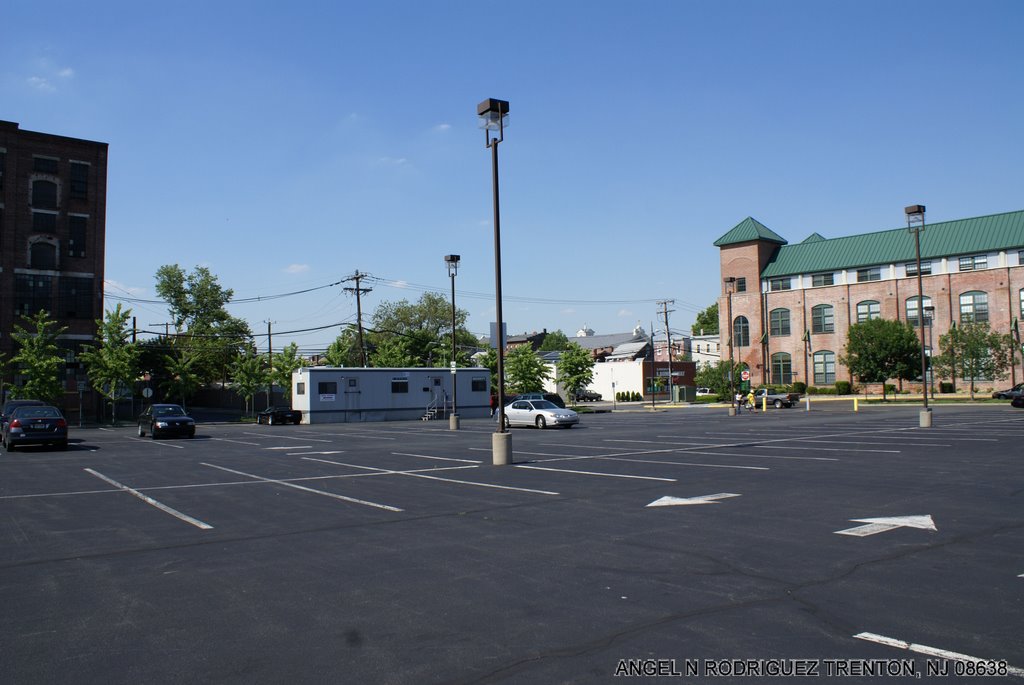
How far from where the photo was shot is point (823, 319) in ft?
262

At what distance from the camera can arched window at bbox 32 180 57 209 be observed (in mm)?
55062

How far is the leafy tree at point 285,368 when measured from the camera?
6225 cm

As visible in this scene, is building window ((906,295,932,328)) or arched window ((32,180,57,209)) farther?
building window ((906,295,932,328))

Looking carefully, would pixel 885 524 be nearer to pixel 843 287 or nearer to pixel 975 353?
pixel 975 353

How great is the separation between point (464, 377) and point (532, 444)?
87.2 feet

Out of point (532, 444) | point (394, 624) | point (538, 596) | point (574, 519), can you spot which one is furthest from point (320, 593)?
point (532, 444)

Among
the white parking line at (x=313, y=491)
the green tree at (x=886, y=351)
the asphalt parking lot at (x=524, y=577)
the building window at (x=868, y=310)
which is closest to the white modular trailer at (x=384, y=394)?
the white parking line at (x=313, y=491)

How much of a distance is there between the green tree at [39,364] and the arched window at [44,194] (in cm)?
964

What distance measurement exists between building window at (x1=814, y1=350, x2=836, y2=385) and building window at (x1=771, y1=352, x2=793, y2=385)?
2.71m

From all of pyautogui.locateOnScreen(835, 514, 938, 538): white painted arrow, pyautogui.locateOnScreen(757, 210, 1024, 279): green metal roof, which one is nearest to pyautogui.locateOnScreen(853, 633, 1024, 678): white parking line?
pyautogui.locateOnScreen(835, 514, 938, 538): white painted arrow

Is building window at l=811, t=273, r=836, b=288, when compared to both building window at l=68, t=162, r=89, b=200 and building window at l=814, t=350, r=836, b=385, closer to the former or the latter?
building window at l=814, t=350, r=836, b=385

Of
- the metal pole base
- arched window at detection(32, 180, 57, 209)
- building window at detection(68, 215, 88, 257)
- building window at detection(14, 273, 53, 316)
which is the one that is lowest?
the metal pole base

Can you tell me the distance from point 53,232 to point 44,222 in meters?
0.89

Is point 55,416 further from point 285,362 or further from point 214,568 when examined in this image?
point 285,362
